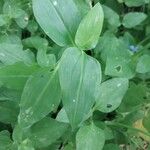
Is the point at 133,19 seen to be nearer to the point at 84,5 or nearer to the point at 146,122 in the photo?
the point at 84,5

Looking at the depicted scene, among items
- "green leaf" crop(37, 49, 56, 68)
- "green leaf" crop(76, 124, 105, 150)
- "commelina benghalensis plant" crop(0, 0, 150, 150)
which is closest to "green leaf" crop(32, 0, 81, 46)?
"commelina benghalensis plant" crop(0, 0, 150, 150)

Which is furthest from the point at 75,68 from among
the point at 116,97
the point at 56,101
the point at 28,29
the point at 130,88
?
the point at 28,29

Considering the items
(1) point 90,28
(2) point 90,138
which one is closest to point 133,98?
(2) point 90,138

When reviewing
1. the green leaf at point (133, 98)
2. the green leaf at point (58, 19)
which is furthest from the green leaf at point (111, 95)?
the green leaf at point (58, 19)

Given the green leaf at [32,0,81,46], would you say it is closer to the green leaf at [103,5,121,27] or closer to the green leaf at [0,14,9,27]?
the green leaf at [0,14,9,27]

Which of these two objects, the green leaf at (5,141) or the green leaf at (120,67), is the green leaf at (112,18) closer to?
the green leaf at (120,67)

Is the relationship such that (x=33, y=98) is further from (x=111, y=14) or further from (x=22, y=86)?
(x=111, y=14)
